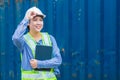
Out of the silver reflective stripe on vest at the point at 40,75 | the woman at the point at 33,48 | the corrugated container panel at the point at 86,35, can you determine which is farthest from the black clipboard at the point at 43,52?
the corrugated container panel at the point at 86,35

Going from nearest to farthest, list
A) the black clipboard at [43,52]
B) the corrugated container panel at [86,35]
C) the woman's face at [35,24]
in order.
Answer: the black clipboard at [43,52] → the woman's face at [35,24] → the corrugated container panel at [86,35]

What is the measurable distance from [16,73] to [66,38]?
3.26 ft

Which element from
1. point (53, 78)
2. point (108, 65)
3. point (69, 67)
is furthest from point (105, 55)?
point (53, 78)

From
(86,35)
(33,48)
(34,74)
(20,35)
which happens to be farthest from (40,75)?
(86,35)

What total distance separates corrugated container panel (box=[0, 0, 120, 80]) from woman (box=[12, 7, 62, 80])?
6.68ft

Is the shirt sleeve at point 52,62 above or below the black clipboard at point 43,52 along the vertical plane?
below

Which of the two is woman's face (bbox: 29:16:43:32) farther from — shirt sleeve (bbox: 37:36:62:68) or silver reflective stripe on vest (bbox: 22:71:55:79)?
silver reflective stripe on vest (bbox: 22:71:55:79)

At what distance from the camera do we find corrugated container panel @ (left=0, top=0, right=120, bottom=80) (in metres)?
6.60

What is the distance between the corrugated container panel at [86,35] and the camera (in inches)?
260

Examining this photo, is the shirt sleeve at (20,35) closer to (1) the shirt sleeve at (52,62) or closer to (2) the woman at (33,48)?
(2) the woman at (33,48)

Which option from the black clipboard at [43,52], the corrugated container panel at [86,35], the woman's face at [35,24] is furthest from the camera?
the corrugated container panel at [86,35]

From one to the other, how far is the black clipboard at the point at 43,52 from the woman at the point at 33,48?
48 mm

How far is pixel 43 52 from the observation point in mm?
4434

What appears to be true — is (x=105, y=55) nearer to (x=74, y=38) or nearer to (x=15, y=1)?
(x=74, y=38)
